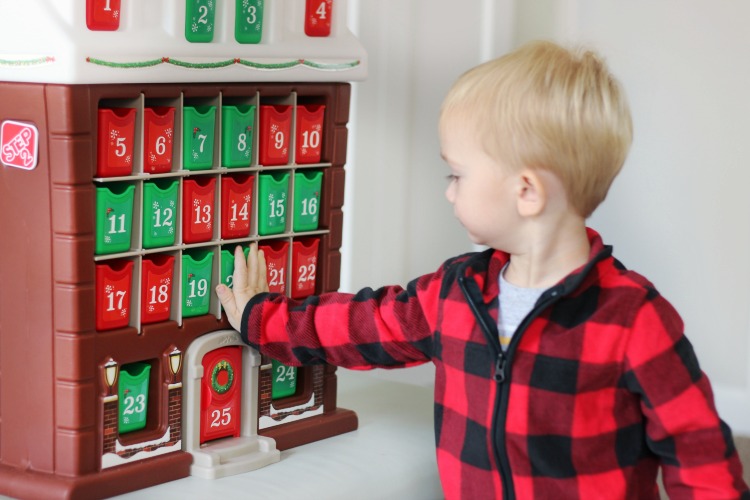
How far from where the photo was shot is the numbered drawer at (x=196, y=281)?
1003 mm

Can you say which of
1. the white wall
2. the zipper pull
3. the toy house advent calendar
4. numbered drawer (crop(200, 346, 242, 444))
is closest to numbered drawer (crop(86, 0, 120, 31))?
the toy house advent calendar

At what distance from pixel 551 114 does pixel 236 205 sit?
314mm

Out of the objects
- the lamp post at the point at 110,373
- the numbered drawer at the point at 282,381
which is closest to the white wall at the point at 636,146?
the numbered drawer at the point at 282,381

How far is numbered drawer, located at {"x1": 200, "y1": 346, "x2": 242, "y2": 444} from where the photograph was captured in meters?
1.04

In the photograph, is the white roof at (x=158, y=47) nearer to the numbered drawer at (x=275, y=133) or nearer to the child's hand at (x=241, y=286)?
the numbered drawer at (x=275, y=133)

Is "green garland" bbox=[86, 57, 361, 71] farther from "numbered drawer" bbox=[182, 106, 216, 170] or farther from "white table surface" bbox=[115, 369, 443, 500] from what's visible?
"white table surface" bbox=[115, 369, 443, 500]

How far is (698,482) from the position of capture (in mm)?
914

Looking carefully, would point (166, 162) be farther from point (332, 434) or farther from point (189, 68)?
point (332, 434)

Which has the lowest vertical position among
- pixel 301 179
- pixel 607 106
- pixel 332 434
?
pixel 332 434

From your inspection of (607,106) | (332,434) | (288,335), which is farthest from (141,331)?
(607,106)

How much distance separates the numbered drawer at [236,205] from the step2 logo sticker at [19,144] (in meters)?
0.19

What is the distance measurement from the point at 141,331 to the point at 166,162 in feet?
0.50

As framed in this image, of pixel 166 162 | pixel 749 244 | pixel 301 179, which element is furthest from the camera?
pixel 749 244

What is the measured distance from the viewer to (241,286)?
A: 1040mm
